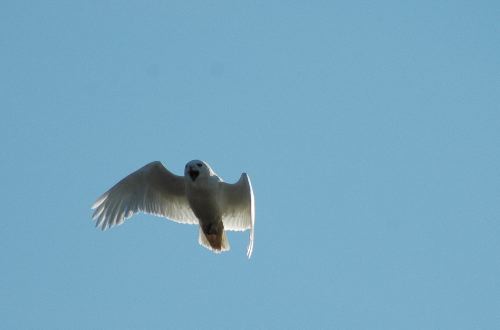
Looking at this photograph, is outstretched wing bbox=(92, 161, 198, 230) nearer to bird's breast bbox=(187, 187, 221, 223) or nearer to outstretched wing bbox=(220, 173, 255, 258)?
outstretched wing bbox=(220, 173, 255, 258)

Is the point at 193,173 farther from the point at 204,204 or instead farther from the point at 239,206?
the point at 239,206

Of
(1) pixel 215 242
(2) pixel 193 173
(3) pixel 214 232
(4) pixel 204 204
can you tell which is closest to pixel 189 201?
(4) pixel 204 204

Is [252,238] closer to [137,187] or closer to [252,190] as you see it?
[252,190]

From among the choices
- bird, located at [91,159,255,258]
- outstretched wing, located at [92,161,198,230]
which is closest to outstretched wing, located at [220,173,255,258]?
bird, located at [91,159,255,258]

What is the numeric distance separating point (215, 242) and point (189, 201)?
138 centimetres

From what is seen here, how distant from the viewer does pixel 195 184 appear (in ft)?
67.4

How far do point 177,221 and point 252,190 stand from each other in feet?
9.30

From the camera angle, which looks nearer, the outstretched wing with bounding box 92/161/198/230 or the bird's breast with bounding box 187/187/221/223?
the bird's breast with bounding box 187/187/221/223

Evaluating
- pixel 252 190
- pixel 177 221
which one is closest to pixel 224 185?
pixel 252 190

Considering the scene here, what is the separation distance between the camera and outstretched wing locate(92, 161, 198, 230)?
879 inches

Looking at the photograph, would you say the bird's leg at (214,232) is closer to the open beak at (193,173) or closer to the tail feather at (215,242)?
the tail feather at (215,242)

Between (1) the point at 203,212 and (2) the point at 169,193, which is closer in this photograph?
(1) the point at 203,212

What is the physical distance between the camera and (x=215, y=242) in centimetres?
2177

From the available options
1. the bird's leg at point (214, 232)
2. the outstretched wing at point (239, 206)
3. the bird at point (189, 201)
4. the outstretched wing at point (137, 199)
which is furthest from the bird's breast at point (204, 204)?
the outstretched wing at point (137, 199)
